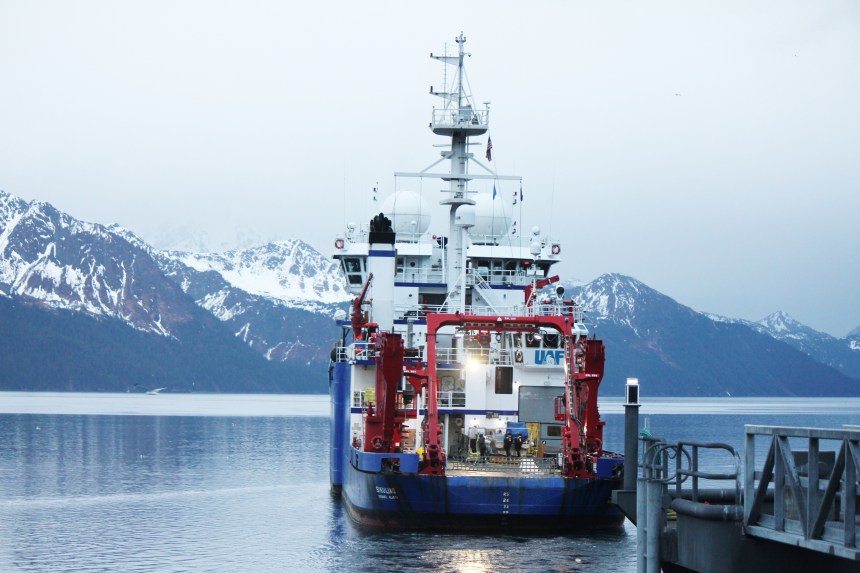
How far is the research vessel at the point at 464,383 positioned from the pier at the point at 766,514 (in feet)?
39.3

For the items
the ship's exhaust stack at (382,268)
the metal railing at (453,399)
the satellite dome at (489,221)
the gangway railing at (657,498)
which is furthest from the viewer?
the satellite dome at (489,221)

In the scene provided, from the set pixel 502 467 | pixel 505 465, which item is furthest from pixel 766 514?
pixel 505 465

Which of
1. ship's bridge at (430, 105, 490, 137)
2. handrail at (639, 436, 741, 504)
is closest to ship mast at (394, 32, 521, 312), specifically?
ship's bridge at (430, 105, 490, 137)

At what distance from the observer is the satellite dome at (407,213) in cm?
6156

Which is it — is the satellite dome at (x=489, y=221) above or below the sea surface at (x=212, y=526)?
above

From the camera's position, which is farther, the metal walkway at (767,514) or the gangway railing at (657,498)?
the gangway railing at (657,498)

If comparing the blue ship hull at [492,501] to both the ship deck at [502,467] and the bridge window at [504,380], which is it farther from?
the bridge window at [504,380]

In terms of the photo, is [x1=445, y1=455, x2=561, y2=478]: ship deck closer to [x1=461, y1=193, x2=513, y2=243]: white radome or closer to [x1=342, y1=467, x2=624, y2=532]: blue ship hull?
[x1=342, y1=467, x2=624, y2=532]: blue ship hull

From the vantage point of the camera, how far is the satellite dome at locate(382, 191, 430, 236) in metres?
61.6

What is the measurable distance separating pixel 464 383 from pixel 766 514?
24449 millimetres

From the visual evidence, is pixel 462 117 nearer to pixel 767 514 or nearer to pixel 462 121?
pixel 462 121

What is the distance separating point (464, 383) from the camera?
4625 cm

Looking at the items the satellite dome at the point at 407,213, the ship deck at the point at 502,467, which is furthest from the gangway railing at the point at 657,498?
the satellite dome at the point at 407,213

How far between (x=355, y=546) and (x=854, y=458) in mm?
25150
